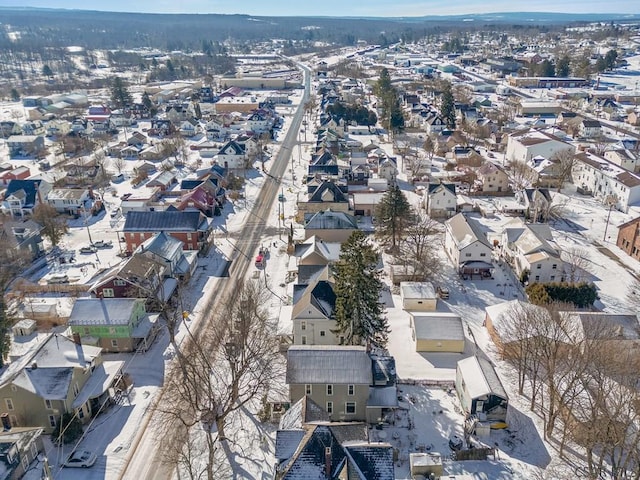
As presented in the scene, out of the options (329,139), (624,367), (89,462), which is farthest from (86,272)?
(329,139)

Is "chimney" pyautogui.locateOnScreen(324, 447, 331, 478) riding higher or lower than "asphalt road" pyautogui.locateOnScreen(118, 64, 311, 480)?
higher

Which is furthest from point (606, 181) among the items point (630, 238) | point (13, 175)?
point (13, 175)

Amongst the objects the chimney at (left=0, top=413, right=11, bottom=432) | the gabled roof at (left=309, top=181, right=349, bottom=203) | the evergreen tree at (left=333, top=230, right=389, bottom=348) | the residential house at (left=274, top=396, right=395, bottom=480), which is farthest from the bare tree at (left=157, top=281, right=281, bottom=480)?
the gabled roof at (left=309, top=181, right=349, bottom=203)

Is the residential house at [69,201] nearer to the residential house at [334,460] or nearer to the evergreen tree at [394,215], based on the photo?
the evergreen tree at [394,215]

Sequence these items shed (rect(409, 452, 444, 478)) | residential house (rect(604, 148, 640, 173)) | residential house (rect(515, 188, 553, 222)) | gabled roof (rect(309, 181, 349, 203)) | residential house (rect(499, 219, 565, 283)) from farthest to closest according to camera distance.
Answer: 1. residential house (rect(604, 148, 640, 173))
2. gabled roof (rect(309, 181, 349, 203))
3. residential house (rect(515, 188, 553, 222))
4. residential house (rect(499, 219, 565, 283))
5. shed (rect(409, 452, 444, 478))

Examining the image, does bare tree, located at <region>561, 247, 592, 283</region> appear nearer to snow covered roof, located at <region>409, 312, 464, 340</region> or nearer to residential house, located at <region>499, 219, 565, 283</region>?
residential house, located at <region>499, 219, 565, 283</region>

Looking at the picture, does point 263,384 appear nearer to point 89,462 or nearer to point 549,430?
point 89,462

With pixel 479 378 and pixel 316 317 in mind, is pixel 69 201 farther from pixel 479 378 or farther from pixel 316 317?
pixel 479 378
